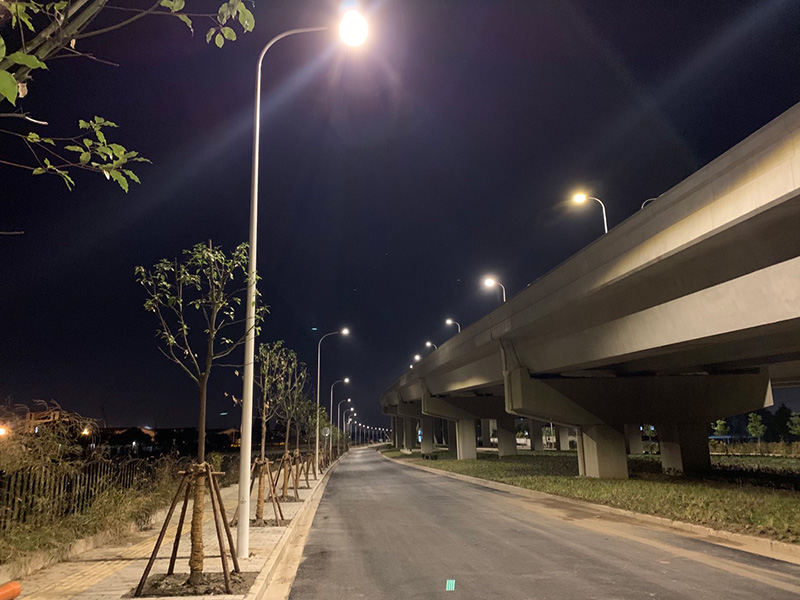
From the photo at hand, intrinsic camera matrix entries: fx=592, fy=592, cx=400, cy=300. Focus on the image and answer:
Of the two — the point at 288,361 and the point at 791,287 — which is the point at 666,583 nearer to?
the point at 791,287

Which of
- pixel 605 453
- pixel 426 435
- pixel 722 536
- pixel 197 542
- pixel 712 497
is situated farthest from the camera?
pixel 426 435

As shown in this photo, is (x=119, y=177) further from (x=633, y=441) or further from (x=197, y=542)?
(x=633, y=441)

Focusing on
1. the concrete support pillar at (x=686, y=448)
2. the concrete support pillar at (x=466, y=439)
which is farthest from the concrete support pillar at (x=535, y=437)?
the concrete support pillar at (x=686, y=448)

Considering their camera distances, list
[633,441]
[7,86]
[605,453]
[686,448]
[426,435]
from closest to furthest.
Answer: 1. [7,86]
2. [605,453]
3. [686,448]
4. [633,441]
5. [426,435]

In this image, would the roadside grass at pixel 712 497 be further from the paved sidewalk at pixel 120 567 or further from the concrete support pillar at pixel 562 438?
the concrete support pillar at pixel 562 438

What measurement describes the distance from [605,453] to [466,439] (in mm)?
28241

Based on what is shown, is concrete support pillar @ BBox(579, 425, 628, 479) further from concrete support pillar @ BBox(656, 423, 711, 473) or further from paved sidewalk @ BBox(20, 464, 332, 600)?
paved sidewalk @ BBox(20, 464, 332, 600)

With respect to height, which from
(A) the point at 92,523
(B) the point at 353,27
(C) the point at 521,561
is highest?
(B) the point at 353,27

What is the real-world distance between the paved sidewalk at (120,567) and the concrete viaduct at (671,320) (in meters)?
11.0

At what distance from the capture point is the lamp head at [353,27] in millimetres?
8266

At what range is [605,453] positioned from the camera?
27.2 m

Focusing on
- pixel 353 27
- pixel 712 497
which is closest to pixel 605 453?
pixel 712 497

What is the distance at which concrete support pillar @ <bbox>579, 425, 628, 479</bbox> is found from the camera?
26984 millimetres

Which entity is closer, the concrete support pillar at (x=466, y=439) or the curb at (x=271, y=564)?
the curb at (x=271, y=564)
